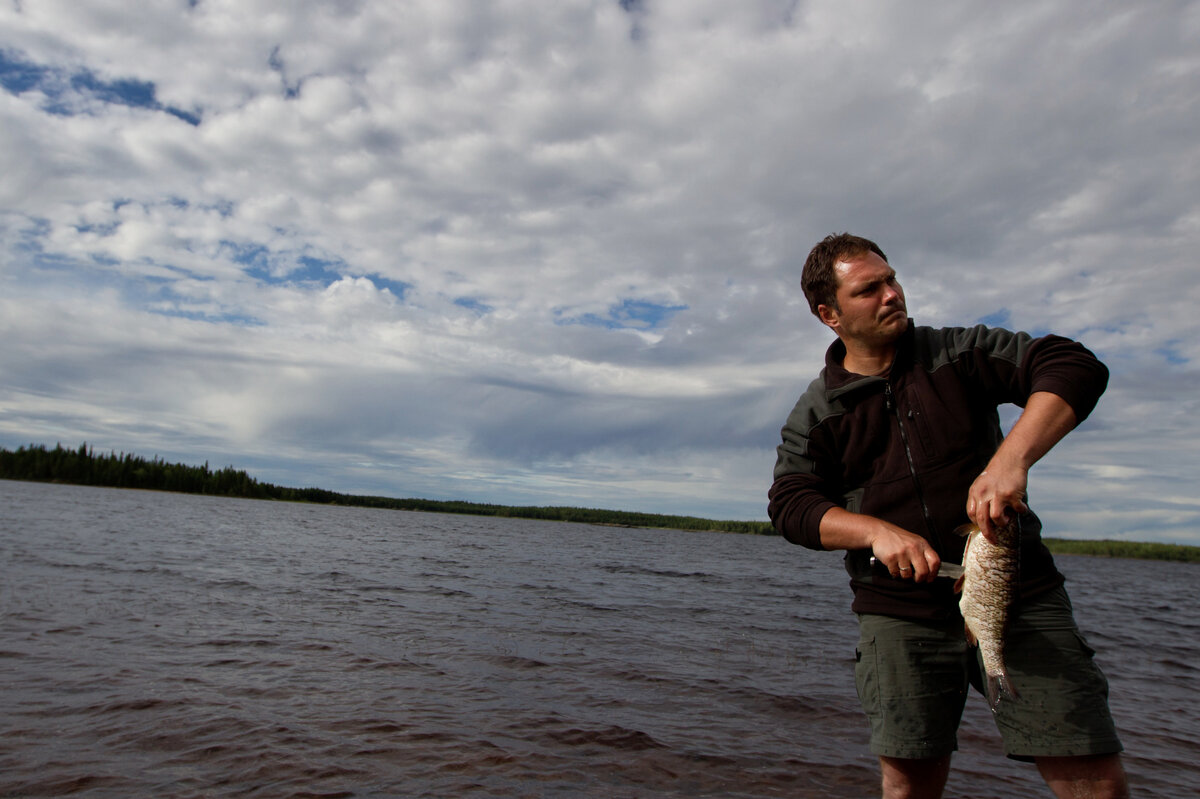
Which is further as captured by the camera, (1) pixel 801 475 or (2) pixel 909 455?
(1) pixel 801 475

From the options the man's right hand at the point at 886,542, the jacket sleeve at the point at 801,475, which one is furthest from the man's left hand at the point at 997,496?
the jacket sleeve at the point at 801,475

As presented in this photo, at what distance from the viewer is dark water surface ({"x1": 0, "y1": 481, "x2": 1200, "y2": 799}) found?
5.74 m

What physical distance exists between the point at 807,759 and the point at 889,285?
5.36m

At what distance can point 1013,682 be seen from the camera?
295 cm

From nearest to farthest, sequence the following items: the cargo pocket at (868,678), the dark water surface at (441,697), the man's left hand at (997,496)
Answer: the man's left hand at (997,496), the cargo pocket at (868,678), the dark water surface at (441,697)

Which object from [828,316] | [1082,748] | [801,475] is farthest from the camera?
[828,316]

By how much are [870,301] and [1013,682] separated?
5.88ft

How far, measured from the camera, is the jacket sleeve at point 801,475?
3.30 meters

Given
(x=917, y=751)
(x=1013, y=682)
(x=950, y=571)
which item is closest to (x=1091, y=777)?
(x=1013, y=682)

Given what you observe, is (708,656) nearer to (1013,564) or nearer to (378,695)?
(378,695)

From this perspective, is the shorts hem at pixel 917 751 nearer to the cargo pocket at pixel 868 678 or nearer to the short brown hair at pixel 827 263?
the cargo pocket at pixel 868 678

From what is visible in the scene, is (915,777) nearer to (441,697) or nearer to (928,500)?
(928,500)

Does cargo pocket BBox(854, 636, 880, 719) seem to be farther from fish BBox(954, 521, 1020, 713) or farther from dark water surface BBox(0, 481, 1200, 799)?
dark water surface BBox(0, 481, 1200, 799)

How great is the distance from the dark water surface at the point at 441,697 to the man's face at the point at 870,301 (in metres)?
4.32
